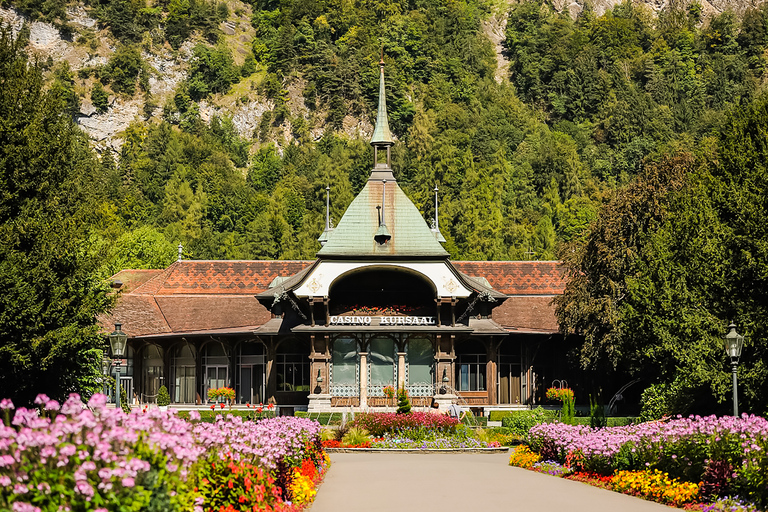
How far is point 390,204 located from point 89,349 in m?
23.4

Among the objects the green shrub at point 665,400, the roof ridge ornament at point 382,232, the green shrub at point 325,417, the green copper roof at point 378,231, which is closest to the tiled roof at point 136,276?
the green copper roof at point 378,231

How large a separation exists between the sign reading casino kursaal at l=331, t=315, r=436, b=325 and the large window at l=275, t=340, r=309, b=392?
13.9 ft

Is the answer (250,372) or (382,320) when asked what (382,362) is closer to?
(382,320)

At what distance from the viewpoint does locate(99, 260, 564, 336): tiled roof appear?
51.9 metres

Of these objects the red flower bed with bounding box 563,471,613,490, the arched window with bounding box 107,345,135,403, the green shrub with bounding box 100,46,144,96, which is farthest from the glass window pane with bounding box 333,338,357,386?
the green shrub with bounding box 100,46,144,96

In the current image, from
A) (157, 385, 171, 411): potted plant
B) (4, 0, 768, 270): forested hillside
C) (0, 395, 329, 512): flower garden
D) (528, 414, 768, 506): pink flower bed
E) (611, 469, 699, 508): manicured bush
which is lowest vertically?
(157, 385, 171, 411): potted plant

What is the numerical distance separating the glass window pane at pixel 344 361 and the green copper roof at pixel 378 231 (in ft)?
12.4

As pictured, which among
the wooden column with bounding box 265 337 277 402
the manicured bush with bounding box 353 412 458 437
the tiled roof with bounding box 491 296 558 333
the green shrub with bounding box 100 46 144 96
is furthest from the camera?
the green shrub with bounding box 100 46 144 96

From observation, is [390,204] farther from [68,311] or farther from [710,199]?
[68,311]

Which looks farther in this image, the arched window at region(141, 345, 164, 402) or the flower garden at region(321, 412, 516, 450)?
the arched window at region(141, 345, 164, 402)

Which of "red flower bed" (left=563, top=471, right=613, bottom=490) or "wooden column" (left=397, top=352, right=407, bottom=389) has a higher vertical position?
"red flower bed" (left=563, top=471, right=613, bottom=490)

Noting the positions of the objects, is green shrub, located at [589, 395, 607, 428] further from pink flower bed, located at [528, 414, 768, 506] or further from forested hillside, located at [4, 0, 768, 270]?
forested hillside, located at [4, 0, 768, 270]

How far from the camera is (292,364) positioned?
50.6 meters

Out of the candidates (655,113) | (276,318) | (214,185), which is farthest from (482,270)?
(655,113)
